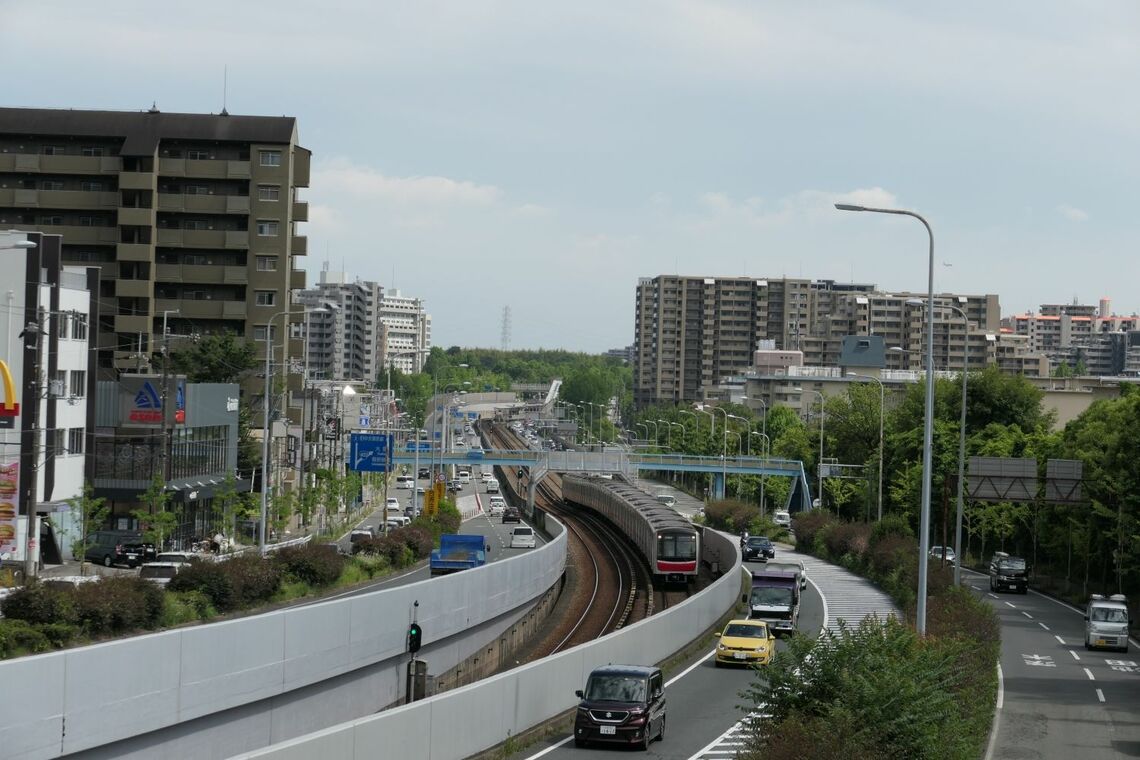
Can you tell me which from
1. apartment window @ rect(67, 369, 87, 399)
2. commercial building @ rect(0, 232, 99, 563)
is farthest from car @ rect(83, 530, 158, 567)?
apartment window @ rect(67, 369, 87, 399)

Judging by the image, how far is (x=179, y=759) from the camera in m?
25.3

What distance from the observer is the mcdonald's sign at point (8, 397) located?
1986 inches

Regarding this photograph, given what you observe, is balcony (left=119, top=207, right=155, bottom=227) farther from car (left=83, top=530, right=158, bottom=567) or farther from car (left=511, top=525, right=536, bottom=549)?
car (left=83, top=530, right=158, bottom=567)

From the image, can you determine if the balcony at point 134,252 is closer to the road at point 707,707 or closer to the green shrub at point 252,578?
the green shrub at point 252,578

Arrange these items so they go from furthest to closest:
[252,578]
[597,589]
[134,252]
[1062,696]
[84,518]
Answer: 1. [134,252]
2. [597,589]
3. [84,518]
4. [252,578]
5. [1062,696]

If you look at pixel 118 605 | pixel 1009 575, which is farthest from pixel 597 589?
pixel 118 605

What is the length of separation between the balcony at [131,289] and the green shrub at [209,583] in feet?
175

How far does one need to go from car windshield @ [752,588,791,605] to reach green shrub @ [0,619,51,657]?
2466 cm

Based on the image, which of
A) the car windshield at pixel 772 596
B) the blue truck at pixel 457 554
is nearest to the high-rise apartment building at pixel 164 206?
the blue truck at pixel 457 554

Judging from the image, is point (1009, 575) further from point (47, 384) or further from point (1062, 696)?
point (47, 384)

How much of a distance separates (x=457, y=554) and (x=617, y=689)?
3095 cm

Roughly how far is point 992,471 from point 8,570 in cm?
4154

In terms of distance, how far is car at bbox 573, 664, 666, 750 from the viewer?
25.5 meters

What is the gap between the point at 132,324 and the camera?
8988 cm
